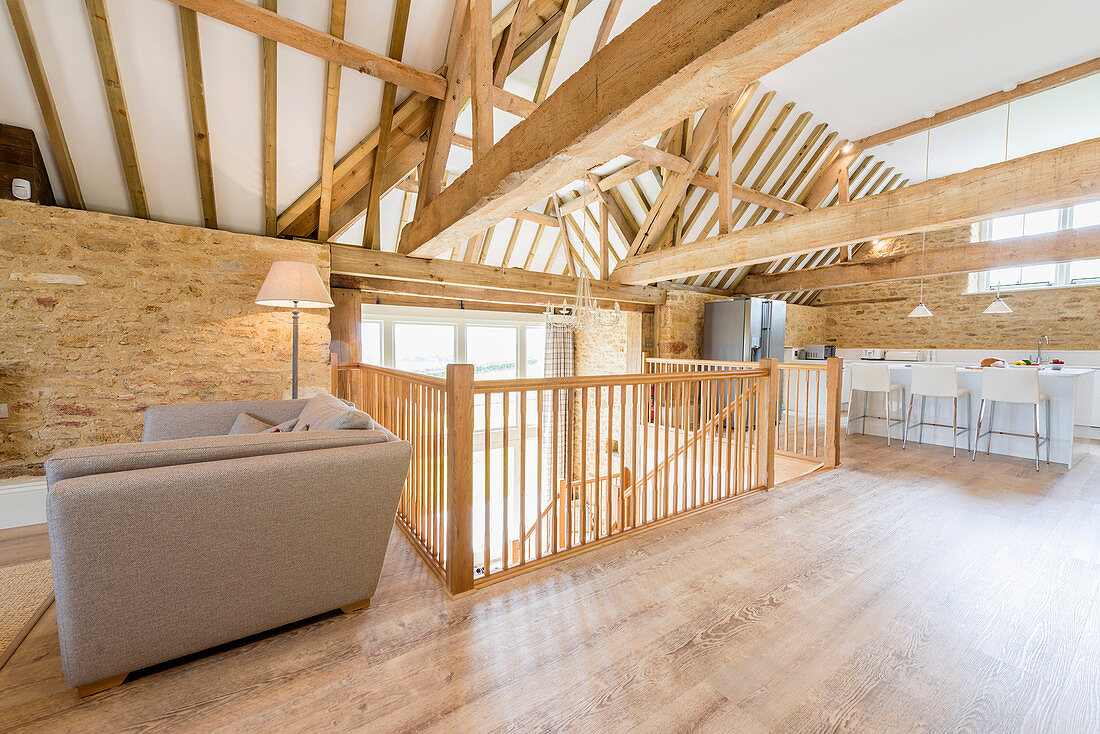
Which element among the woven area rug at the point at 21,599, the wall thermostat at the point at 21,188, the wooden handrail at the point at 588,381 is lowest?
the woven area rug at the point at 21,599

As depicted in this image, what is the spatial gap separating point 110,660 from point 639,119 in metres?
2.67

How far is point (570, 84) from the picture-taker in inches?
80.7

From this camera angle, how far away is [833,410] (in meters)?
4.01

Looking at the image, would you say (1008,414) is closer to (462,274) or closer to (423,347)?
(462,274)

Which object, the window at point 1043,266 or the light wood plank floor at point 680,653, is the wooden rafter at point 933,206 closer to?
the light wood plank floor at point 680,653

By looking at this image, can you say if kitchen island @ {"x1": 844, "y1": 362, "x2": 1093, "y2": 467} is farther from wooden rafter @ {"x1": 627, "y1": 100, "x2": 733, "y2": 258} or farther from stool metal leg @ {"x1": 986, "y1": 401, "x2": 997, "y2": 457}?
wooden rafter @ {"x1": 627, "y1": 100, "x2": 733, "y2": 258}

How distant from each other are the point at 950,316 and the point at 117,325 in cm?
1148

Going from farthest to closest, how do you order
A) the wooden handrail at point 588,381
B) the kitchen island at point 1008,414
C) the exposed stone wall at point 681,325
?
the exposed stone wall at point 681,325, the kitchen island at point 1008,414, the wooden handrail at point 588,381

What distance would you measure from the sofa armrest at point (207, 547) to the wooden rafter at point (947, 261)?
7.11 m

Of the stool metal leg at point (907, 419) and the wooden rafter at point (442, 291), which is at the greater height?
the wooden rafter at point (442, 291)

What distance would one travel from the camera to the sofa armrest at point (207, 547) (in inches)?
48.6

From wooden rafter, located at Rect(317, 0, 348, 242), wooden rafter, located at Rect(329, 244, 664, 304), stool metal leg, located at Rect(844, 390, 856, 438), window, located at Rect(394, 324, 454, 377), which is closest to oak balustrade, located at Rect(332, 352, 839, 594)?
wooden rafter, located at Rect(329, 244, 664, 304)

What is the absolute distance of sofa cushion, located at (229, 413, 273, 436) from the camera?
7.79 ft

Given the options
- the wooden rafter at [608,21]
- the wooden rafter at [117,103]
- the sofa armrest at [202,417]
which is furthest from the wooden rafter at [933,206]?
the wooden rafter at [117,103]
